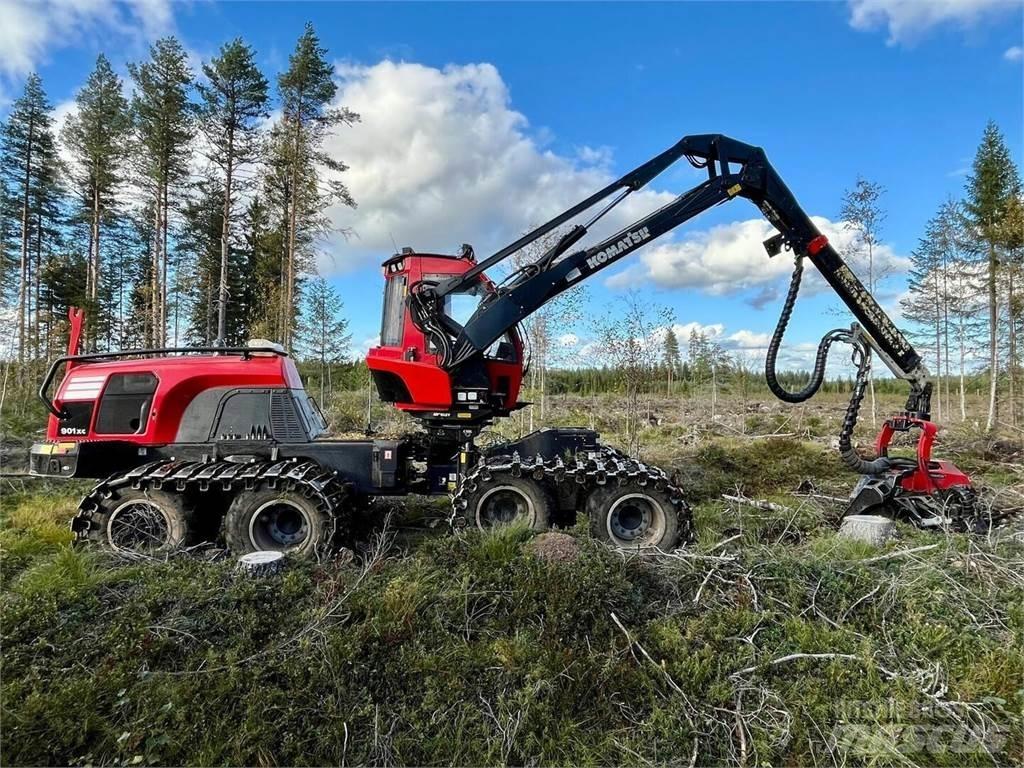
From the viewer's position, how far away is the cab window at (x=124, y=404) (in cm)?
601

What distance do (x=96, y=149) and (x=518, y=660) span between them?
28.6 m

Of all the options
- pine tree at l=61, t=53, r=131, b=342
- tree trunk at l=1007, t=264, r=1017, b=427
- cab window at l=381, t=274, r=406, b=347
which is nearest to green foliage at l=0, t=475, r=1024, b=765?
cab window at l=381, t=274, r=406, b=347

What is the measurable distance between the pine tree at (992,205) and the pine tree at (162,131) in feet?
92.9

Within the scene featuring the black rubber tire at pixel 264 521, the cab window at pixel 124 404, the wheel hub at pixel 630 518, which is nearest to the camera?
the black rubber tire at pixel 264 521

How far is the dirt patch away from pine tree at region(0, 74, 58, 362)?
2774 centimetres

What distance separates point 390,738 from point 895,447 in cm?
1403

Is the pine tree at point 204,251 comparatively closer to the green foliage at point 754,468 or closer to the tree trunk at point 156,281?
the tree trunk at point 156,281

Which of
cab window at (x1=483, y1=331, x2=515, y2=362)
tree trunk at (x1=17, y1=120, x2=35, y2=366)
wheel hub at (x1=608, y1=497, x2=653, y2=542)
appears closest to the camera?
wheel hub at (x1=608, y1=497, x2=653, y2=542)

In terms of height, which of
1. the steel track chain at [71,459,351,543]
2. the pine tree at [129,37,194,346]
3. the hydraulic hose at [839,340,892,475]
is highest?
the pine tree at [129,37,194,346]

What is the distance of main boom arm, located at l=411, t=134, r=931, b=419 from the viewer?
20.8ft

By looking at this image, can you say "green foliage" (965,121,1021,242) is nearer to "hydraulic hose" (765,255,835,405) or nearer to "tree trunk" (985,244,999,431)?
"tree trunk" (985,244,999,431)

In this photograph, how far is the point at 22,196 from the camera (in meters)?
24.2

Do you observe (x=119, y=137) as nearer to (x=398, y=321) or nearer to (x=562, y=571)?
(x=398, y=321)

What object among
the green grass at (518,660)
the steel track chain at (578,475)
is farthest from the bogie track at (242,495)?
the steel track chain at (578,475)
